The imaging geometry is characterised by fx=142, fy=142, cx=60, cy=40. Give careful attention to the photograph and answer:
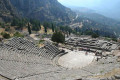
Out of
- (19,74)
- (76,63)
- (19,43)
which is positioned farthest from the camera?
(19,43)

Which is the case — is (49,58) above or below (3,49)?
below

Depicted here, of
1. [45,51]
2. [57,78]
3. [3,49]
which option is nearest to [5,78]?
[57,78]

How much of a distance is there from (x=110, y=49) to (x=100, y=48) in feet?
12.7

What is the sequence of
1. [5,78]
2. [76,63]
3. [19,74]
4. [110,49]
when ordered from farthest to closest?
[110,49]
[76,63]
[19,74]
[5,78]

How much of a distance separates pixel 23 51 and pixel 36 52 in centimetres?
389

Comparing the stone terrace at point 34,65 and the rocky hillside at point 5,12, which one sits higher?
the rocky hillside at point 5,12

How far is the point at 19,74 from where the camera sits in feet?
79.5

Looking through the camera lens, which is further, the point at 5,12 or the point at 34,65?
the point at 5,12

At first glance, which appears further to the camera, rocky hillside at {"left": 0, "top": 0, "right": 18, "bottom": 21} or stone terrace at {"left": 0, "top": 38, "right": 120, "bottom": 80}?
rocky hillside at {"left": 0, "top": 0, "right": 18, "bottom": 21}

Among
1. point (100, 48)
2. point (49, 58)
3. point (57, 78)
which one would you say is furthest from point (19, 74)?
point (100, 48)

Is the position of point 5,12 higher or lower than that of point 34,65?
higher

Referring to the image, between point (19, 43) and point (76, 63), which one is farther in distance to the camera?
point (19, 43)

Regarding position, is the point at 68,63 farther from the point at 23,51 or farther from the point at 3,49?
the point at 3,49

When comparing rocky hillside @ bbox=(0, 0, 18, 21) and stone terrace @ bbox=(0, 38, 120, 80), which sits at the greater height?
rocky hillside @ bbox=(0, 0, 18, 21)
